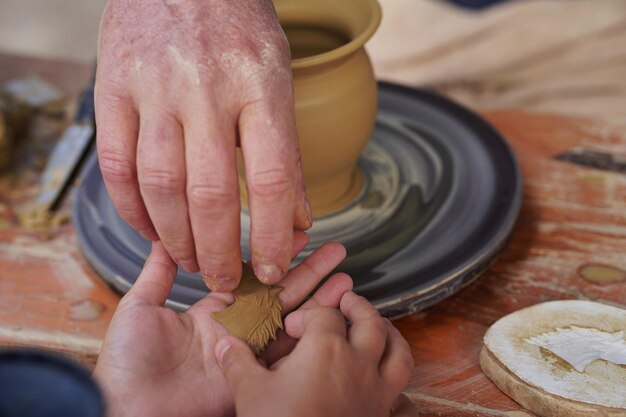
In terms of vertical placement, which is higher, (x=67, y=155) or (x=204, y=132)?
(x=204, y=132)

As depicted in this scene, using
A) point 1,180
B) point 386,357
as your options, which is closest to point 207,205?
point 386,357

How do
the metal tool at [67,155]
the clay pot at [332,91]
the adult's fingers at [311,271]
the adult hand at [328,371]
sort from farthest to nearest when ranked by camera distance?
the metal tool at [67,155] < the clay pot at [332,91] < the adult's fingers at [311,271] < the adult hand at [328,371]

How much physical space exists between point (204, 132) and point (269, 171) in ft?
0.25

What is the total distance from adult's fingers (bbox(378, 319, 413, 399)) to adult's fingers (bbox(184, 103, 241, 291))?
0.21 m

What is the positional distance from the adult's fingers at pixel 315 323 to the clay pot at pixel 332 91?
11.1 inches

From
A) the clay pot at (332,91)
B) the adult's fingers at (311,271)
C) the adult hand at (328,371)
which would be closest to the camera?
the adult hand at (328,371)

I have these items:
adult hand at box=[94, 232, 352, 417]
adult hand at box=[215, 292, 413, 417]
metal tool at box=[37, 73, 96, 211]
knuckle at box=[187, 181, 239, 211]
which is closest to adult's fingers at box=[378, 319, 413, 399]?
adult hand at box=[215, 292, 413, 417]

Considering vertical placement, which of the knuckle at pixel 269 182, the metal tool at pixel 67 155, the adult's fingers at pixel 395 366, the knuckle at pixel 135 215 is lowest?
the metal tool at pixel 67 155

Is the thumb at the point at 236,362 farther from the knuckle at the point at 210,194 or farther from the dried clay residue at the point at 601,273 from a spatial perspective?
the dried clay residue at the point at 601,273

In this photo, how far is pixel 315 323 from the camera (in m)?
0.77

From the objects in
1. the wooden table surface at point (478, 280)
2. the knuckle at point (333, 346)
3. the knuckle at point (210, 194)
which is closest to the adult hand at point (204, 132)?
the knuckle at point (210, 194)

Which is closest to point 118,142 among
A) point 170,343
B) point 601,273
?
point 170,343

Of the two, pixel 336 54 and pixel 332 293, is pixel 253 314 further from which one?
pixel 336 54

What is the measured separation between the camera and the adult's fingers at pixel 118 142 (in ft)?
2.59
